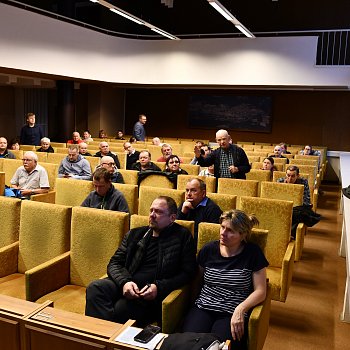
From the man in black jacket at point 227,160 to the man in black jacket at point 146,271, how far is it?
221 centimetres

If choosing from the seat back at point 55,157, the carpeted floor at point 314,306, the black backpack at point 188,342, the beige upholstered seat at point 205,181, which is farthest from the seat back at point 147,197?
the seat back at point 55,157

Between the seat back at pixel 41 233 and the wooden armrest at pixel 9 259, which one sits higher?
the seat back at pixel 41 233

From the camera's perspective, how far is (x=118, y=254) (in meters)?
2.55

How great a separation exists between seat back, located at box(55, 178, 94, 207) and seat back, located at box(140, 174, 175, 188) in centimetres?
85

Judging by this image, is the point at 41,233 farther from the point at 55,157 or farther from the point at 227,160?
the point at 55,157

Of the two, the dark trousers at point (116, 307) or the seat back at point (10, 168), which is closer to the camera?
the dark trousers at point (116, 307)

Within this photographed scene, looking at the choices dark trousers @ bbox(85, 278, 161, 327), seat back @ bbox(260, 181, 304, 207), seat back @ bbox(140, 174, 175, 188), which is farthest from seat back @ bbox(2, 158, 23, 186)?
dark trousers @ bbox(85, 278, 161, 327)

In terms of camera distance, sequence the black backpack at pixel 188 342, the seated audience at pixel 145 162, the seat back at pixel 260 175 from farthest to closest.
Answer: the seat back at pixel 260 175 → the seated audience at pixel 145 162 → the black backpack at pixel 188 342

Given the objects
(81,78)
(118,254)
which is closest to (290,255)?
(118,254)

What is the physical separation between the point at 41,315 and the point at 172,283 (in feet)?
2.85

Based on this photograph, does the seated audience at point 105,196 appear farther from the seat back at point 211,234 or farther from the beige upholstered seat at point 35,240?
the seat back at point 211,234

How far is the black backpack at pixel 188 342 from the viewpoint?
5.06ft

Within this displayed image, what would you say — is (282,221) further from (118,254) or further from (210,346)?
(210,346)

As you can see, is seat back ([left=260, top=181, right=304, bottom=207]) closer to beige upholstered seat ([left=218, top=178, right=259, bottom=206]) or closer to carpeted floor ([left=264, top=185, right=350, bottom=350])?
beige upholstered seat ([left=218, top=178, right=259, bottom=206])
